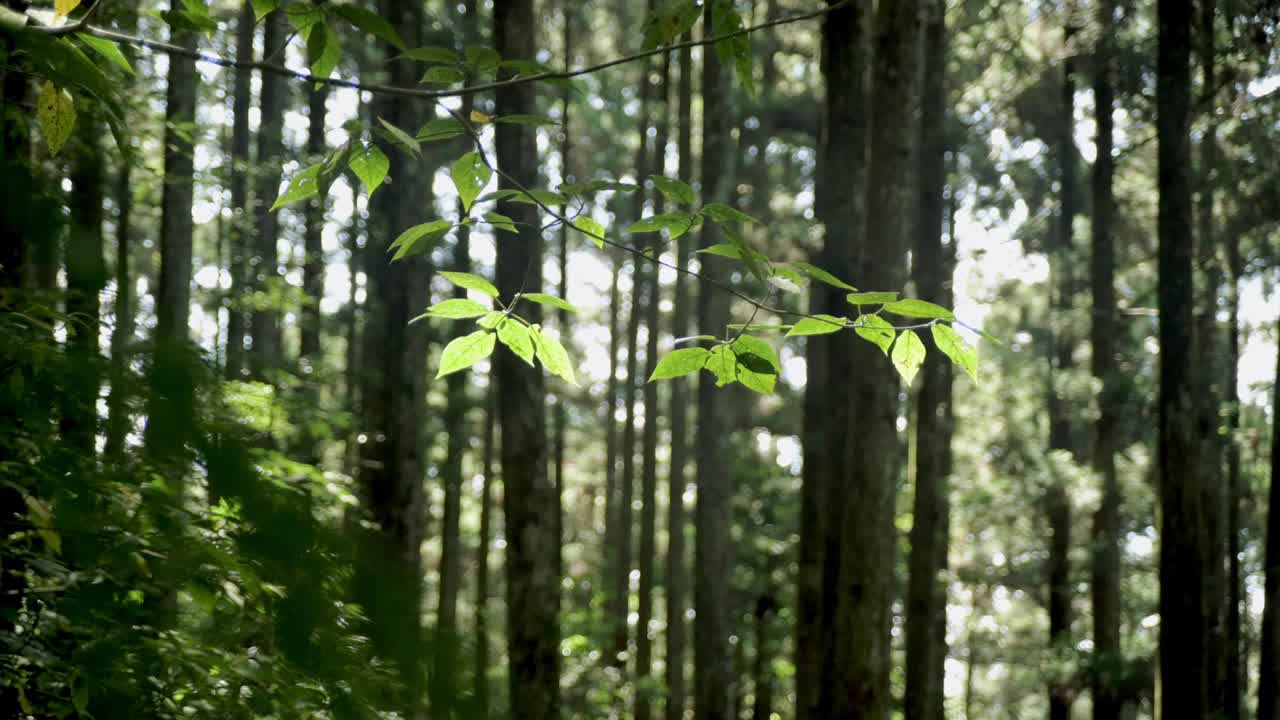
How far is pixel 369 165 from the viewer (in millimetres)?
1639

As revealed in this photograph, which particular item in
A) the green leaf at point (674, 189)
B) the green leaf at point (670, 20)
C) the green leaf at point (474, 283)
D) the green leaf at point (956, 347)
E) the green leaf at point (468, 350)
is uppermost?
the green leaf at point (670, 20)

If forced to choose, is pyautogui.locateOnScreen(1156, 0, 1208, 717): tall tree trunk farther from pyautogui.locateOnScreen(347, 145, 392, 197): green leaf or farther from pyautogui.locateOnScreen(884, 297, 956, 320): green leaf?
pyautogui.locateOnScreen(347, 145, 392, 197): green leaf

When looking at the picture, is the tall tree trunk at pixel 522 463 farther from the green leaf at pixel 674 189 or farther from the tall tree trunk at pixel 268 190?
the green leaf at pixel 674 189

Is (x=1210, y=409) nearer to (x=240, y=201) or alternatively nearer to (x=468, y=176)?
(x=468, y=176)

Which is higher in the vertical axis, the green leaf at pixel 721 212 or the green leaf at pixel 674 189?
the green leaf at pixel 674 189

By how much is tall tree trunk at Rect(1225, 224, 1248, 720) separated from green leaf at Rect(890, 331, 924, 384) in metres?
11.6

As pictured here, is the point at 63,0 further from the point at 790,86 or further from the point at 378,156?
the point at 790,86

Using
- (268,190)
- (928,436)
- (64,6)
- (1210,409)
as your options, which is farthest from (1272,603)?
(268,190)

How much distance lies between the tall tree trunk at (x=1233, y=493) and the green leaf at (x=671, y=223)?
38.9ft

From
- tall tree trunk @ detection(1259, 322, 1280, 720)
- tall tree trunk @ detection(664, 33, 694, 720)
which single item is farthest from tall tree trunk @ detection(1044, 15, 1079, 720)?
tall tree trunk @ detection(664, 33, 694, 720)

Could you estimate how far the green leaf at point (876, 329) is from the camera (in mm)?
1639

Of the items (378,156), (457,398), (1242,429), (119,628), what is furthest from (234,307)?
(1242,429)

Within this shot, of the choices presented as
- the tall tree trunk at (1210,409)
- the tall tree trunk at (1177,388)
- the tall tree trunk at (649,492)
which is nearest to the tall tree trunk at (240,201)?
the tall tree trunk at (649,492)

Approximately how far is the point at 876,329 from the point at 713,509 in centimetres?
1082
